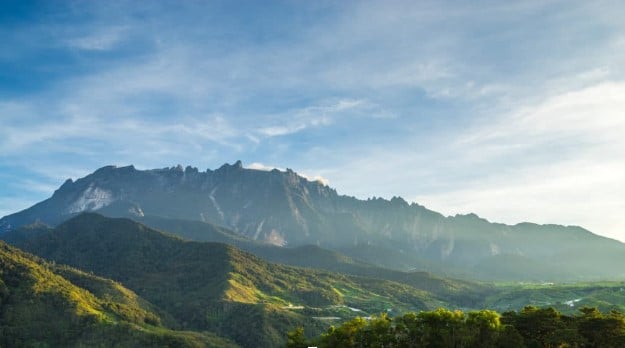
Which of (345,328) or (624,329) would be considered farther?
(345,328)

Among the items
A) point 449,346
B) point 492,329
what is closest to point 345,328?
point 449,346

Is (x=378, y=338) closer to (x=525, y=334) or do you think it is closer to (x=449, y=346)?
(x=449, y=346)

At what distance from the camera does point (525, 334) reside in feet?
325

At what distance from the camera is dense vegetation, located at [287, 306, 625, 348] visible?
9112cm

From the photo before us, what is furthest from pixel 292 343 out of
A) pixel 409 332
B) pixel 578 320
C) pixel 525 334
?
pixel 578 320

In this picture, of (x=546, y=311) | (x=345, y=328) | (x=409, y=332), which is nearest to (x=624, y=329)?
(x=546, y=311)

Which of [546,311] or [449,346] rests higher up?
[546,311]

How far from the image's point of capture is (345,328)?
97.4 meters

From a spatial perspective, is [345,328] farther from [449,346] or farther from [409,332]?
[449,346]

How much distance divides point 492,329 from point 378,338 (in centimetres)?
2010

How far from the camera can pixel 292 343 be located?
101062 mm

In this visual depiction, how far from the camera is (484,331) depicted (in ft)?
305

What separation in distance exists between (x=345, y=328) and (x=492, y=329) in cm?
2600

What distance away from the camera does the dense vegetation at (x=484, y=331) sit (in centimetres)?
9112
